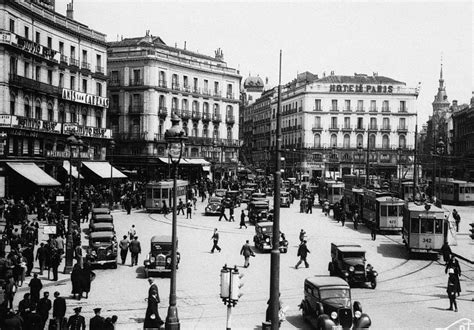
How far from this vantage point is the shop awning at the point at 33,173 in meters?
39.7

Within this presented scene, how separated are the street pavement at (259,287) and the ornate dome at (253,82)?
112 meters

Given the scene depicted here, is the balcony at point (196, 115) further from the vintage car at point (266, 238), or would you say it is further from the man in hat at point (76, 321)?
the man in hat at point (76, 321)

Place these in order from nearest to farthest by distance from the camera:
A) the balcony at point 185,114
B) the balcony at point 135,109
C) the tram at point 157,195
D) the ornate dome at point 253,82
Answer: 1. the tram at point 157,195
2. the balcony at point 135,109
3. the balcony at point 185,114
4. the ornate dome at point 253,82

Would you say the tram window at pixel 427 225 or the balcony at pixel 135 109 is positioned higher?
the balcony at pixel 135 109

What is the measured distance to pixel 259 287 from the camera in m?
20.8

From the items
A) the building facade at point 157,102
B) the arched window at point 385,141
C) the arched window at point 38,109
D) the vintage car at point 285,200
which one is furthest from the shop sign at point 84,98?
the arched window at point 385,141

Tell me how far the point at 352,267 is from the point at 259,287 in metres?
3.62

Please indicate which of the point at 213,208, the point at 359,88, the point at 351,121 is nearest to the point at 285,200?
the point at 213,208

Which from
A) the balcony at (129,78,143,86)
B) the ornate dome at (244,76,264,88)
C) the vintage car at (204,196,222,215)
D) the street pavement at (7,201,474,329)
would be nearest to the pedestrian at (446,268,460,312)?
the street pavement at (7,201,474,329)

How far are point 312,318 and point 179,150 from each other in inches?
251

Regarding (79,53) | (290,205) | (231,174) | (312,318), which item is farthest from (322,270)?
(231,174)

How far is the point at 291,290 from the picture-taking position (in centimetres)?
2056

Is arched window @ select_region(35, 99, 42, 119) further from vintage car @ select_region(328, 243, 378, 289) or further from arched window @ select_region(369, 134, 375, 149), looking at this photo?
arched window @ select_region(369, 134, 375, 149)

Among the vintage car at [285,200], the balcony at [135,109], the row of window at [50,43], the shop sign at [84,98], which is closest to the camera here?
the row of window at [50,43]
